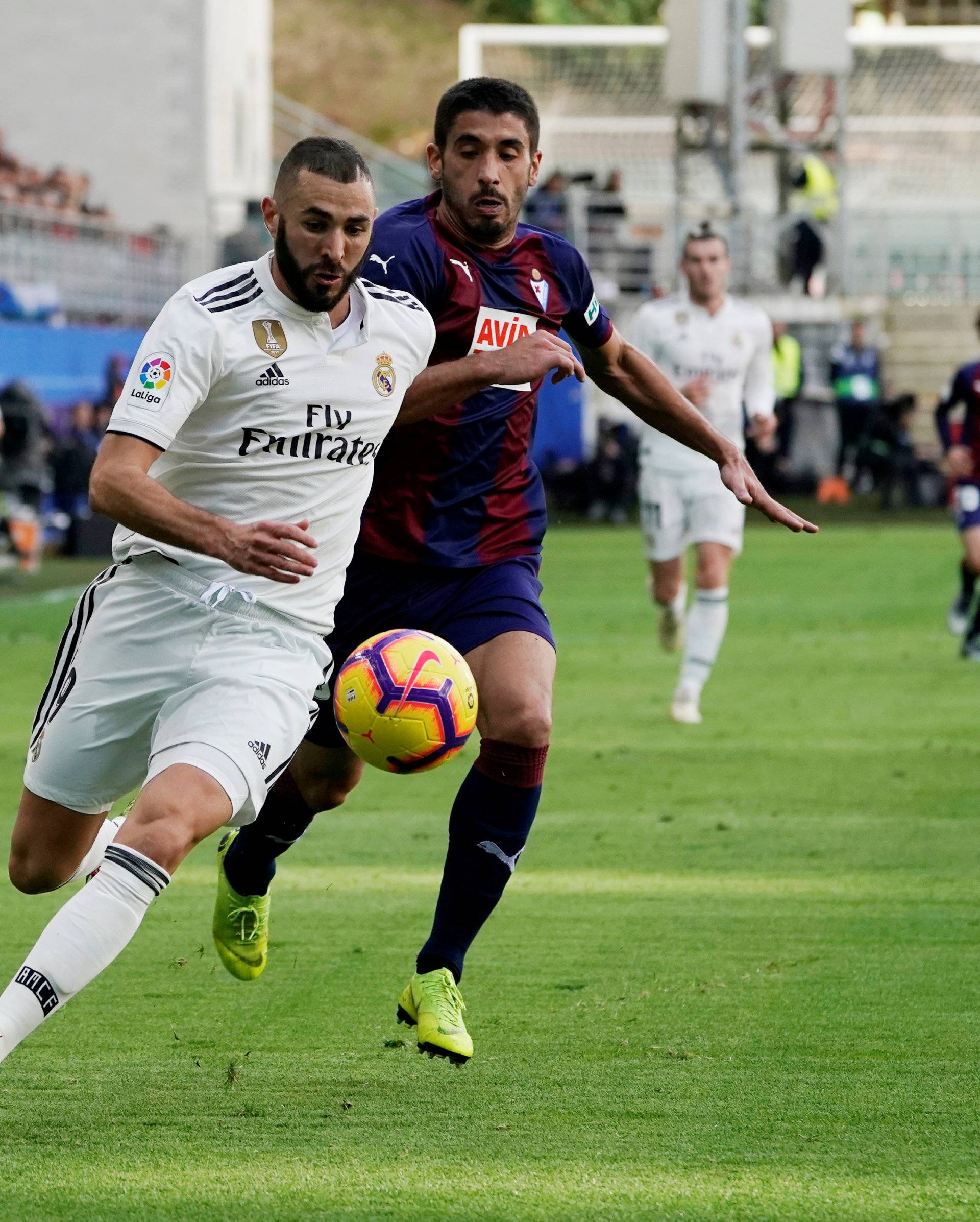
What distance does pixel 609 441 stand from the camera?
87.9 ft

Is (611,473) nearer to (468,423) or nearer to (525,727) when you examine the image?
(468,423)

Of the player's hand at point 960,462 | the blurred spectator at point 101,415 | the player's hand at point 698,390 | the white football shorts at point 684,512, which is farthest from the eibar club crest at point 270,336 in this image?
the blurred spectator at point 101,415

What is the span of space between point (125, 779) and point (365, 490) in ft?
3.00

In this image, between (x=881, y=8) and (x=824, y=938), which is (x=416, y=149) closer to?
(x=881, y=8)

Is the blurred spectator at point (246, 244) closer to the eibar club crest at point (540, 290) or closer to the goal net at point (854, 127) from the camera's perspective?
the goal net at point (854, 127)

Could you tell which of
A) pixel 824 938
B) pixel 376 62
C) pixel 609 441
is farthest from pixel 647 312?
pixel 376 62

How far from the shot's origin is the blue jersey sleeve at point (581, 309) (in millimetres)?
5773

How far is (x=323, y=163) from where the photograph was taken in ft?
15.1

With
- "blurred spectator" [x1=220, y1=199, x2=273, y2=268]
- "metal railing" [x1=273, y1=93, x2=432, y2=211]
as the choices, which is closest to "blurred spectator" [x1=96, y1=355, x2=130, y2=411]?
"blurred spectator" [x1=220, y1=199, x2=273, y2=268]

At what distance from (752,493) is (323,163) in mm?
1589

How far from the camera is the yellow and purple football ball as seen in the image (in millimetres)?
5059

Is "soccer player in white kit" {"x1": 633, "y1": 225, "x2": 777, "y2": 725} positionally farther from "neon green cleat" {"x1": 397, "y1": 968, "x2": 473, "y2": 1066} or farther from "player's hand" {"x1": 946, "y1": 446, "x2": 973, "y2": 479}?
"neon green cleat" {"x1": 397, "y1": 968, "x2": 473, "y2": 1066}

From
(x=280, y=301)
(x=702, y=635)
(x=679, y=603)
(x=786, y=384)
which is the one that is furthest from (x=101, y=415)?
Answer: (x=280, y=301)

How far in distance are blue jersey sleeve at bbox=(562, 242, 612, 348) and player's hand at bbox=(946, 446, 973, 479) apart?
779 centimetres
